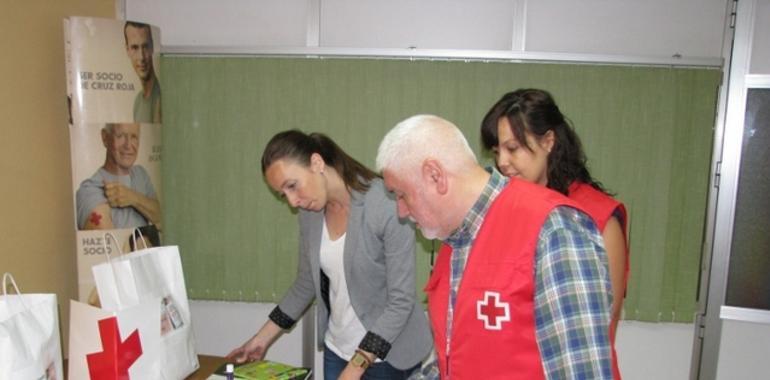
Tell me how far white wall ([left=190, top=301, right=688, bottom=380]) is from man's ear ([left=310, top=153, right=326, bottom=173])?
4.57 ft

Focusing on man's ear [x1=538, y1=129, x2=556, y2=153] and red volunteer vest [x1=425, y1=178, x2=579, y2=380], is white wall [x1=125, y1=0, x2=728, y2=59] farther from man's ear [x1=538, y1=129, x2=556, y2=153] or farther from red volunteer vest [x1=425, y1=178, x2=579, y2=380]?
red volunteer vest [x1=425, y1=178, x2=579, y2=380]

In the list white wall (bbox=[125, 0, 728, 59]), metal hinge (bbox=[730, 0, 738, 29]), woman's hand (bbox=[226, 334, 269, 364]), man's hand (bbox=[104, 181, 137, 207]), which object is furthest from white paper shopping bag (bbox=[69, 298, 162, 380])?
metal hinge (bbox=[730, 0, 738, 29])

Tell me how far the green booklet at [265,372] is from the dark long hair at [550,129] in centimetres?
90

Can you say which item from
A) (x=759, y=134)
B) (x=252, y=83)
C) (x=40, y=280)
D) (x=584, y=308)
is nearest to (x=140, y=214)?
(x=40, y=280)

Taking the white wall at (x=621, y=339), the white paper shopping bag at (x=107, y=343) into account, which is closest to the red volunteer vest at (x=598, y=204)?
the white paper shopping bag at (x=107, y=343)

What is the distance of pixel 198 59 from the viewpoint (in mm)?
2512

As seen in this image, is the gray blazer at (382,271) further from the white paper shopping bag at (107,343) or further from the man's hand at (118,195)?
the man's hand at (118,195)

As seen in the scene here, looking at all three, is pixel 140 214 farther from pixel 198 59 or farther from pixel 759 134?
pixel 759 134

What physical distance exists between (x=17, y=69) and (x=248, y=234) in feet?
3.87

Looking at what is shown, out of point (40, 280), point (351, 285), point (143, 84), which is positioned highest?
point (143, 84)

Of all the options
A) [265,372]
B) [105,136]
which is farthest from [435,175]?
[105,136]

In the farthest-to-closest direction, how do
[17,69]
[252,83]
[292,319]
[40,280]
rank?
1. [252,83]
2. [40,280]
3. [17,69]
4. [292,319]

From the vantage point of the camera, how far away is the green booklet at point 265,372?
1.46 m

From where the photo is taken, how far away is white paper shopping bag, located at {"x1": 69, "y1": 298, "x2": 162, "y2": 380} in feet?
3.96
